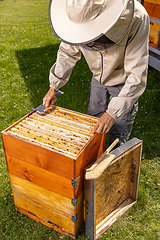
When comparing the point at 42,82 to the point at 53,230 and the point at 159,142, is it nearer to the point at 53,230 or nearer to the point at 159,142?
the point at 159,142

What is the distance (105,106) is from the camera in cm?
285

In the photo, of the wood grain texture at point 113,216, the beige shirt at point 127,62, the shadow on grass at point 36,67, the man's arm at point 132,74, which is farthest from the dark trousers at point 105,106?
the shadow on grass at point 36,67

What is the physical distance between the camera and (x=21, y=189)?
2.58m

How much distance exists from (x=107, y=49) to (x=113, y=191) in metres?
1.60

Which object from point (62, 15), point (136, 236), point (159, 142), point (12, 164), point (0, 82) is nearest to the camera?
point (62, 15)

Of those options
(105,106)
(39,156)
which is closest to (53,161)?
(39,156)

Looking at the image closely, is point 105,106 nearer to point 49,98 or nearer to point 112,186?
point 49,98

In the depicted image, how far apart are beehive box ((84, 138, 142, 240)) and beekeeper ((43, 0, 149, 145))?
0.31 meters

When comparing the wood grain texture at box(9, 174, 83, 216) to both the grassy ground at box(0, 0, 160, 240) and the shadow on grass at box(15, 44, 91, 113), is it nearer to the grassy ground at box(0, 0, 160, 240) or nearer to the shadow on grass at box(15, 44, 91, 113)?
the grassy ground at box(0, 0, 160, 240)

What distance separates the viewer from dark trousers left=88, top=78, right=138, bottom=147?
2678 millimetres

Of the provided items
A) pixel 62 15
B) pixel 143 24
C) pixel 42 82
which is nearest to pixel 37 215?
pixel 62 15

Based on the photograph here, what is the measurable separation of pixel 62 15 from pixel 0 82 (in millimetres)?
3908

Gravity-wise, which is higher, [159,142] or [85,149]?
[85,149]

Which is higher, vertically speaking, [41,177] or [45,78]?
[41,177]
